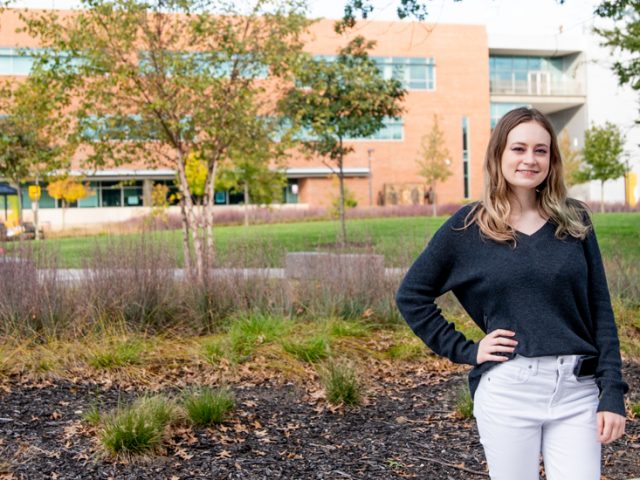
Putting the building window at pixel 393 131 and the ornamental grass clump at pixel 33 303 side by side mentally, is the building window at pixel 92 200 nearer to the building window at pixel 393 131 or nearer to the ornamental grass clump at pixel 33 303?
the building window at pixel 393 131

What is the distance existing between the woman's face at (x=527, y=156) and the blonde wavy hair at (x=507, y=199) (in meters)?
0.02

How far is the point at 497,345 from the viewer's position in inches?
94.2

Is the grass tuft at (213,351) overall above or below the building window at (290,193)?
below

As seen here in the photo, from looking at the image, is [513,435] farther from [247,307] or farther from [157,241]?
[157,241]

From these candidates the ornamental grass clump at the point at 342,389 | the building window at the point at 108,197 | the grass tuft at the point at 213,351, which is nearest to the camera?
the ornamental grass clump at the point at 342,389

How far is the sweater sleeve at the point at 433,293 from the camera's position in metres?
2.57

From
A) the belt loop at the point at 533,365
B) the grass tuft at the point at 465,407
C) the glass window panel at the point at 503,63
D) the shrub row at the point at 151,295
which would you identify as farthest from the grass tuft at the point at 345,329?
the glass window panel at the point at 503,63

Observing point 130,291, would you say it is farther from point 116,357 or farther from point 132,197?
point 132,197

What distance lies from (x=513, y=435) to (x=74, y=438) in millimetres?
3180

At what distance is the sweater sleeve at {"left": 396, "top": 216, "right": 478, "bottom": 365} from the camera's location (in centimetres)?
257

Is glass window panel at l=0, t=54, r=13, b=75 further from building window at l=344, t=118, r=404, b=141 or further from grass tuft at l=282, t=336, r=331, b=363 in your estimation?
grass tuft at l=282, t=336, r=331, b=363

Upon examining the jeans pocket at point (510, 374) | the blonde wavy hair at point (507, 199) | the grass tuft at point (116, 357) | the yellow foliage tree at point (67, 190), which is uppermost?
the yellow foliage tree at point (67, 190)

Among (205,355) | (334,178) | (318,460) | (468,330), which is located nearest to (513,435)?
(318,460)

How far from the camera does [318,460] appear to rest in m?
4.51
